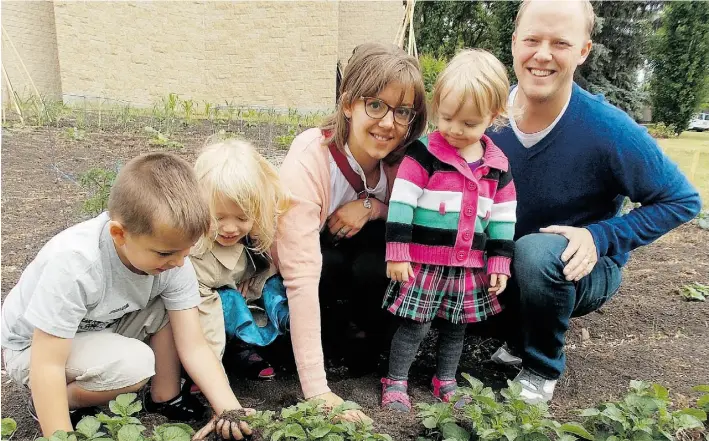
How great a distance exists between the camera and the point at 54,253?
1522mm

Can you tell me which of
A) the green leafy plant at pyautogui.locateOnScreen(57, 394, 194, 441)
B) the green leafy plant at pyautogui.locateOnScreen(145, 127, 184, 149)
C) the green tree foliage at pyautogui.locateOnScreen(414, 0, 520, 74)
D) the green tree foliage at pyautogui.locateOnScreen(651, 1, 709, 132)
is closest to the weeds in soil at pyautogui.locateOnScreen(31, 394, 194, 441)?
the green leafy plant at pyautogui.locateOnScreen(57, 394, 194, 441)

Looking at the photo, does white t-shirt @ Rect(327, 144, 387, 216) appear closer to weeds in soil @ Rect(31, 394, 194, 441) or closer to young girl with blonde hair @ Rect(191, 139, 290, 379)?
young girl with blonde hair @ Rect(191, 139, 290, 379)

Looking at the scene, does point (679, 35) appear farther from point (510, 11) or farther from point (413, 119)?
point (413, 119)

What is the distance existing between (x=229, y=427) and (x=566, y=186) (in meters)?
1.48

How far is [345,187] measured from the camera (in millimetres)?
2119

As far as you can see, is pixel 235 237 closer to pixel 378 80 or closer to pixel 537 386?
pixel 378 80

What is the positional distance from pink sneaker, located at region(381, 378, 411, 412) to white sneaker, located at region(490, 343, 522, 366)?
0.61 metres

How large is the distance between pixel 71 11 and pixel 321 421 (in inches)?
441

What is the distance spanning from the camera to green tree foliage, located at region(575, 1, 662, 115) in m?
12.6

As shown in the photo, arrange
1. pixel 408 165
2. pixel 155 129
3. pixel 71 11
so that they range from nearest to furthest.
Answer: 1. pixel 408 165
2. pixel 155 129
3. pixel 71 11

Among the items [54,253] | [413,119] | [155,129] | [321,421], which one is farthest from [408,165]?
[155,129]

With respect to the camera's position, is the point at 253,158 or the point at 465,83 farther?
the point at 253,158

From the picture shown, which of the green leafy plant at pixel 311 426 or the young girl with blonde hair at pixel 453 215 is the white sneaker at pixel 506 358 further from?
the green leafy plant at pixel 311 426

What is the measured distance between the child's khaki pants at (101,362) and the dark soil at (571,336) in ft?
0.70
